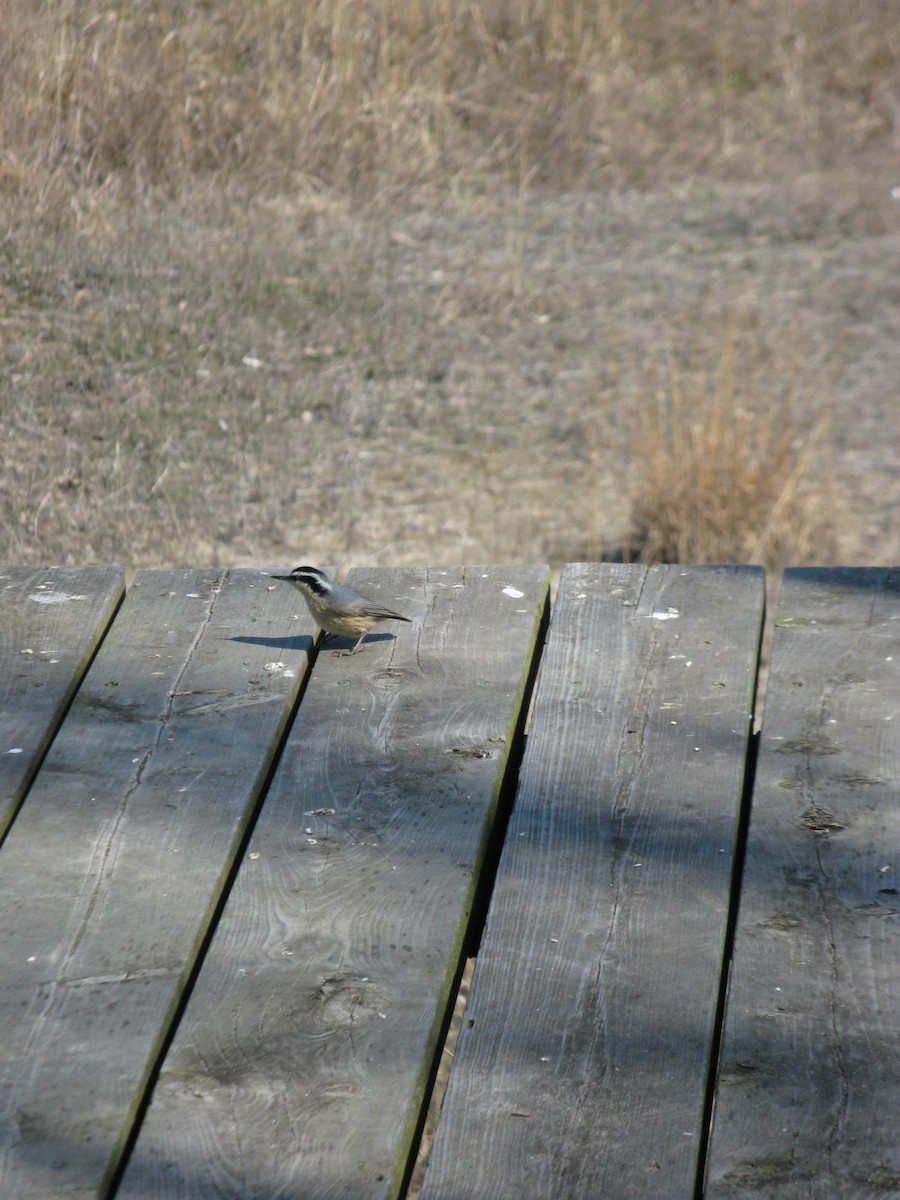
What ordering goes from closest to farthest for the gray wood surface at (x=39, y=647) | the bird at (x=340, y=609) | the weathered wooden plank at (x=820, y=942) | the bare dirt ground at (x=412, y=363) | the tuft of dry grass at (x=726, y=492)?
1. the weathered wooden plank at (x=820, y=942)
2. the gray wood surface at (x=39, y=647)
3. the bird at (x=340, y=609)
4. the bare dirt ground at (x=412, y=363)
5. the tuft of dry grass at (x=726, y=492)

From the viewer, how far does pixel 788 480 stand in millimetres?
6371

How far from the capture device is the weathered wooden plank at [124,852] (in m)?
1.74

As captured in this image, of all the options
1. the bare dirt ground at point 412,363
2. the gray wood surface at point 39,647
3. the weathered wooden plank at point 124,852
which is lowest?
the bare dirt ground at point 412,363

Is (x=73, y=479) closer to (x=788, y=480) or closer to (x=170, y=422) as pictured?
(x=170, y=422)

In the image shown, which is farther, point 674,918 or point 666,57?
point 666,57

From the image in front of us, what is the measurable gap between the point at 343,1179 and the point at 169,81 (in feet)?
18.9

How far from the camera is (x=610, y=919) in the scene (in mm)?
2078

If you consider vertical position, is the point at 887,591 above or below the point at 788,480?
above

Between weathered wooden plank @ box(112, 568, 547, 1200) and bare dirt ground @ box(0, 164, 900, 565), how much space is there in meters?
2.72

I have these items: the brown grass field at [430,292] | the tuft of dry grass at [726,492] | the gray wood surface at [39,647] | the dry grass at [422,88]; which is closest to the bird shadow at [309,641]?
the gray wood surface at [39,647]

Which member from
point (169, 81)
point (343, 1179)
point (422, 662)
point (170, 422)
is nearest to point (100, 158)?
point (169, 81)

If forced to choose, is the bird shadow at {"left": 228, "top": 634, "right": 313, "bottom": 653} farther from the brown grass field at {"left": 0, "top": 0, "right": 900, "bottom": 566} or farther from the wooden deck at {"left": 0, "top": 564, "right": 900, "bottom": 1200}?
the brown grass field at {"left": 0, "top": 0, "right": 900, "bottom": 566}

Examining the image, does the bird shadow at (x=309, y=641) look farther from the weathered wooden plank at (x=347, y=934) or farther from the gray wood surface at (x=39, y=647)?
the gray wood surface at (x=39, y=647)

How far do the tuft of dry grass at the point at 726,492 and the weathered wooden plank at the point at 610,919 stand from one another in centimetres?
339
